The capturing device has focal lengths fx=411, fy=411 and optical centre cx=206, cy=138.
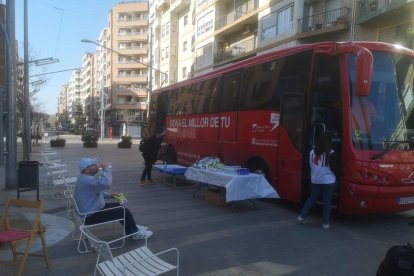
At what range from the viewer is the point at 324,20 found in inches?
958

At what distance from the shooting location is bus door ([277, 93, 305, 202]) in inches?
323

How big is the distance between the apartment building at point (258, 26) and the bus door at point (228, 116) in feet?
18.7

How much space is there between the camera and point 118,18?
271 ft

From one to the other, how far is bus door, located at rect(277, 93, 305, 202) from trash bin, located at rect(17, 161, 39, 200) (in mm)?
5491

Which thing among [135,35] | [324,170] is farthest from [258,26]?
[135,35]

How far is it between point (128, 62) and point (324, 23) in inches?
2457

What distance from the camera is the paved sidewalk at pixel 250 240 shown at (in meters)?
5.41

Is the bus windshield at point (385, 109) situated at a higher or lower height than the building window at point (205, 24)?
lower

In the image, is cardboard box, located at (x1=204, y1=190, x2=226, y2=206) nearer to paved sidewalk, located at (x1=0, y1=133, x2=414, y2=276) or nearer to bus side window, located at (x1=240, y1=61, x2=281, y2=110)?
paved sidewalk, located at (x1=0, y1=133, x2=414, y2=276)

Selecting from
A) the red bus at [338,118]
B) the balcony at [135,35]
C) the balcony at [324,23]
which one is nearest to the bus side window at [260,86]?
the red bus at [338,118]

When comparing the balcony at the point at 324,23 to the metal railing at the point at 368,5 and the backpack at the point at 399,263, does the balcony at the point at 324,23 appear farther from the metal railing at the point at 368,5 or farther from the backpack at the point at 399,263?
the backpack at the point at 399,263

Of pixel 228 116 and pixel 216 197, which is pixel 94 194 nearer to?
pixel 216 197

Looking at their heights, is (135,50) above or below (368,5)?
above

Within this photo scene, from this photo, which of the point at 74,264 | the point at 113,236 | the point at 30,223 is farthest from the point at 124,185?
the point at 74,264
